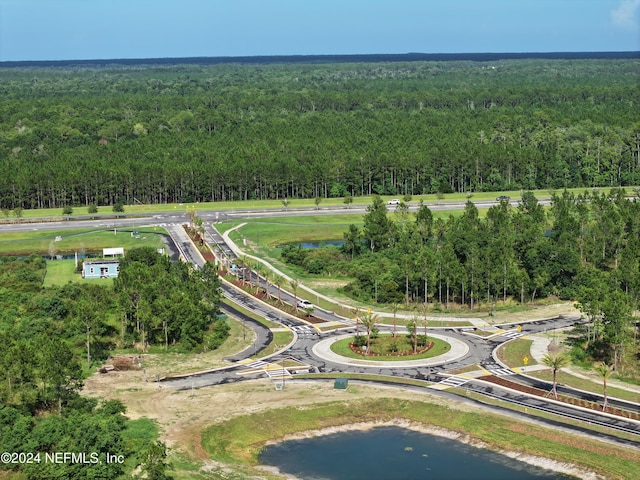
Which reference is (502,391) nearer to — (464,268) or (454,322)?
(454,322)

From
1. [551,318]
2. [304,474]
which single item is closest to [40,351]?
[304,474]

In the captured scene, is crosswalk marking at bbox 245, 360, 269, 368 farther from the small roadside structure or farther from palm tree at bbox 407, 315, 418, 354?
the small roadside structure

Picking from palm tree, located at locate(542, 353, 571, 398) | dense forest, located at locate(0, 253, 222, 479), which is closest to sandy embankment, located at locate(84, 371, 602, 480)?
dense forest, located at locate(0, 253, 222, 479)

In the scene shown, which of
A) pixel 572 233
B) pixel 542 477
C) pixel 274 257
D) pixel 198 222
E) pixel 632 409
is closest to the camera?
pixel 542 477

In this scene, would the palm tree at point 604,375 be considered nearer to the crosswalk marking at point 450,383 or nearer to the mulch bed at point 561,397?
the mulch bed at point 561,397

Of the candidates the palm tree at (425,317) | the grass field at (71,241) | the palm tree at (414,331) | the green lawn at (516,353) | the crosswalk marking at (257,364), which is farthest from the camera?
the grass field at (71,241)

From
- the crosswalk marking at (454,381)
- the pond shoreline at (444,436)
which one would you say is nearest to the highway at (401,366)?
the crosswalk marking at (454,381)

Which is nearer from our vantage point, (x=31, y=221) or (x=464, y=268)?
(x=464, y=268)

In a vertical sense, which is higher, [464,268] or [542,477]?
[464,268]
